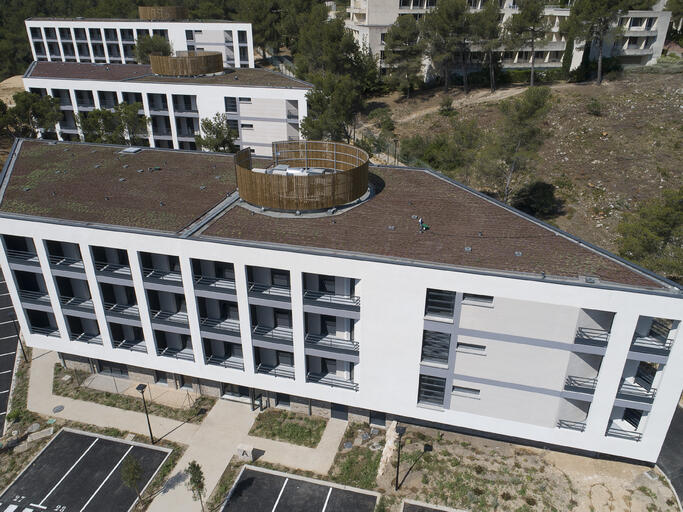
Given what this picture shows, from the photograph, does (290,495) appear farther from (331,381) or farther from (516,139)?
(516,139)

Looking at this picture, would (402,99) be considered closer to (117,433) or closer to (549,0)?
(549,0)

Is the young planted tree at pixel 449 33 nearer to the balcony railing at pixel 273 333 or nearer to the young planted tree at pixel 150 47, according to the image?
the young planted tree at pixel 150 47

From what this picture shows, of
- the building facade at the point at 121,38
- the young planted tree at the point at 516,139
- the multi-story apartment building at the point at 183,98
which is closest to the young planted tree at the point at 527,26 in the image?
the young planted tree at the point at 516,139

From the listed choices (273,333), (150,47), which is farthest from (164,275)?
(150,47)

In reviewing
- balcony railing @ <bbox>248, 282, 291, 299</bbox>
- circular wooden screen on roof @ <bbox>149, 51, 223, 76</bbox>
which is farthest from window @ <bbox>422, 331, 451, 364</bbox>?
circular wooden screen on roof @ <bbox>149, 51, 223, 76</bbox>

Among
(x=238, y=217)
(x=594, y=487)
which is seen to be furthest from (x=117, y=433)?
(x=594, y=487)

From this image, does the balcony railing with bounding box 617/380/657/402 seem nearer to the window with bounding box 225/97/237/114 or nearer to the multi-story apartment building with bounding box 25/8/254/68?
the window with bounding box 225/97/237/114

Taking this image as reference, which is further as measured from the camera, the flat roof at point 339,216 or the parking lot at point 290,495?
the parking lot at point 290,495
